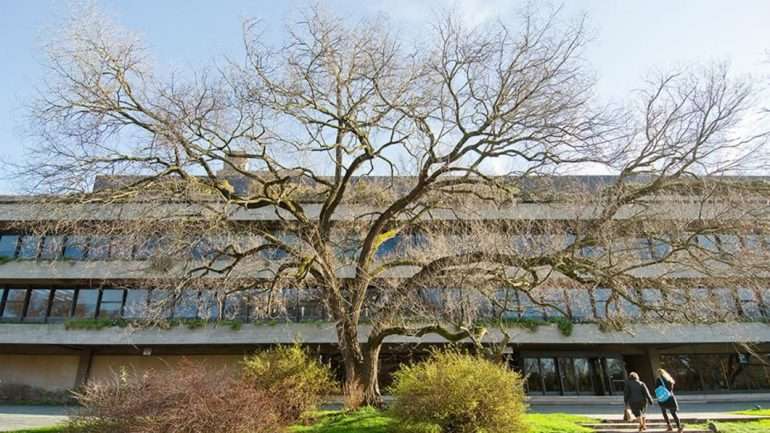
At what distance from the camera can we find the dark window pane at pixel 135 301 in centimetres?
2489

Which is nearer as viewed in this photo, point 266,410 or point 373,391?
point 266,410

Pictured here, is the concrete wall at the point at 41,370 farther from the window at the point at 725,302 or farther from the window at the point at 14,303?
the window at the point at 725,302

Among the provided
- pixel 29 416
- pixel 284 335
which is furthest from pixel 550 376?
pixel 29 416

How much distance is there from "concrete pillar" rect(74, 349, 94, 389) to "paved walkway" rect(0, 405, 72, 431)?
6.66 ft

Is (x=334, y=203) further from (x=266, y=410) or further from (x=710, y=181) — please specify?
(x=710, y=181)

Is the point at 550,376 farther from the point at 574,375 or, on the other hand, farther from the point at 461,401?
the point at 461,401

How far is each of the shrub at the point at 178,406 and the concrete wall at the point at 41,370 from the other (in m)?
17.6

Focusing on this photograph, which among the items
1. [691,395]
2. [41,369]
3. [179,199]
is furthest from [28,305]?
[691,395]

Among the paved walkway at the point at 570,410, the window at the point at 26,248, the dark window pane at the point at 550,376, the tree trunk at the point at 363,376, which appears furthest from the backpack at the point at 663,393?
the window at the point at 26,248

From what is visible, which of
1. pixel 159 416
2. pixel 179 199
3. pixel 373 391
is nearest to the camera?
pixel 159 416

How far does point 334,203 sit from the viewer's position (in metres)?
14.6

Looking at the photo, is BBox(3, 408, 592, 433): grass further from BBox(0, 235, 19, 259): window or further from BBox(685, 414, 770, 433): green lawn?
BBox(0, 235, 19, 259): window

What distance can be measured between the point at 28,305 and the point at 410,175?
23874 mm

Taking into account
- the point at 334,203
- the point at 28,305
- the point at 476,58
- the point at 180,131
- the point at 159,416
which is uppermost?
the point at 476,58
